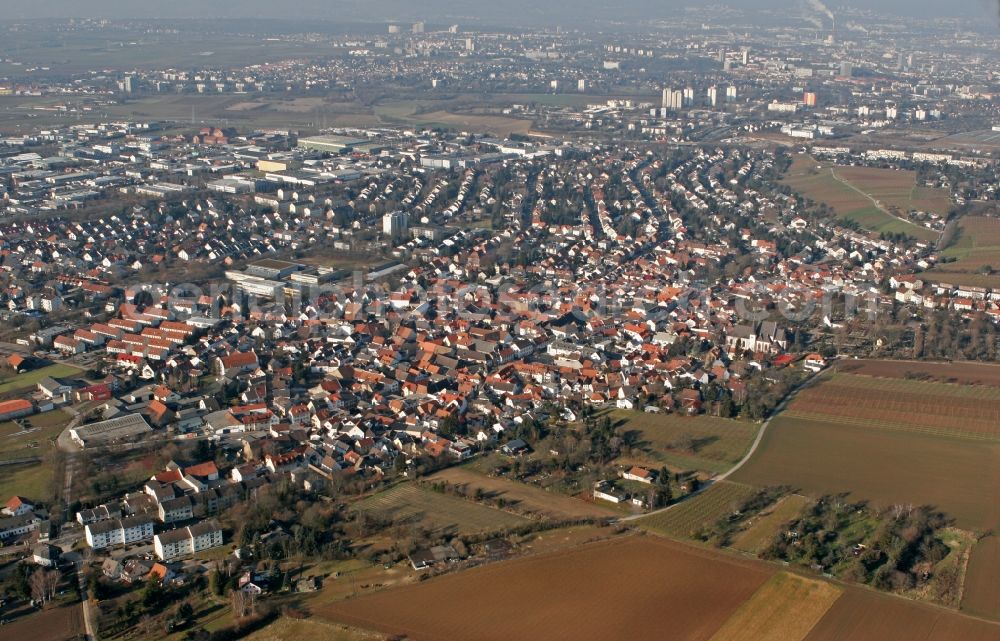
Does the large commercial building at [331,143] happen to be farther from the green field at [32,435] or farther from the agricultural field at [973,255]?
the green field at [32,435]

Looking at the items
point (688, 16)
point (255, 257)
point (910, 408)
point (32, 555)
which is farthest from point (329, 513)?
point (688, 16)

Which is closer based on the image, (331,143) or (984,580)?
(984,580)

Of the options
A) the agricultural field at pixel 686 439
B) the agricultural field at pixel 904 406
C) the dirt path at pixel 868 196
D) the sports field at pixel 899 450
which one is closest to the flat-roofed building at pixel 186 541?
the agricultural field at pixel 686 439

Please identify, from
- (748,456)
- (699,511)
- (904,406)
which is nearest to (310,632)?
(699,511)

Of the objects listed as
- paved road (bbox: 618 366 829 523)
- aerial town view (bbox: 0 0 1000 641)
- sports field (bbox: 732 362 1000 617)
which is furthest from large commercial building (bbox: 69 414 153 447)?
sports field (bbox: 732 362 1000 617)

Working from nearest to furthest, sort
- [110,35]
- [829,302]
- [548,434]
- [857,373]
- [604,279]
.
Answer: [548,434] < [857,373] < [829,302] < [604,279] < [110,35]

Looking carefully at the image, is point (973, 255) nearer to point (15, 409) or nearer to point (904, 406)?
point (904, 406)

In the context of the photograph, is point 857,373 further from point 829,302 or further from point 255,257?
point 255,257
